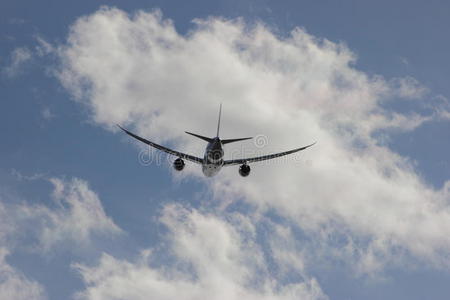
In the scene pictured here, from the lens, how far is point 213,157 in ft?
295

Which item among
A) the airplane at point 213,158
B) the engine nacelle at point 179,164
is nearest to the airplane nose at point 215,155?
the airplane at point 213,158

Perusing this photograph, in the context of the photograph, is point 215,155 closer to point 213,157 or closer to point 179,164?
point 213,157

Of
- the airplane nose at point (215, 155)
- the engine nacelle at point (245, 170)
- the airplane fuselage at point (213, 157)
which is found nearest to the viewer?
the airplane fuselage at point (213, 157)

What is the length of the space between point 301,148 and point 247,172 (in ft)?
40.5

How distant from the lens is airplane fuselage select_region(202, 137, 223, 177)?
89250 mm

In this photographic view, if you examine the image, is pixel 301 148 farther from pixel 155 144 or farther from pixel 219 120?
pixel 155 144

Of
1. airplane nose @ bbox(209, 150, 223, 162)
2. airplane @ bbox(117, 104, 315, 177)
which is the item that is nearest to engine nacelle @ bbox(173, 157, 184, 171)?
airplane @ bbox(117, 104, 315, 177)

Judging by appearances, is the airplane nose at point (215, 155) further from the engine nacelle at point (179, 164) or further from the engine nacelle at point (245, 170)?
the engine nacelle at point (179, 164)

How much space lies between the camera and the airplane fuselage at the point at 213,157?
89.2m

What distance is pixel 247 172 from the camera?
312 ft

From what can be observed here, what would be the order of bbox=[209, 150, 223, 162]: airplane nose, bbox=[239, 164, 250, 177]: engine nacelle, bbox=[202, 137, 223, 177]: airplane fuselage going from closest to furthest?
bbox=[202, 137, 223, 177]: airplane fuselage, bbox=[209, 150, 223, 162]: airplane nose, bbox=[239, 164, 250, 177]: engine nacelle

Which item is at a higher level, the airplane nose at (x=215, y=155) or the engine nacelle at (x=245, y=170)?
the engine nacelle at (x=245, y=170)

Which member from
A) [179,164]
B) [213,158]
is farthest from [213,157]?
[179,164]

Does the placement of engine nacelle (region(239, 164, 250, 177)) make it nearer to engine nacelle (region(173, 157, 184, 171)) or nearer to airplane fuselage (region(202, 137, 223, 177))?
airplane fuselage (region(202, 137, 223, 177))
